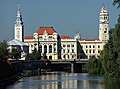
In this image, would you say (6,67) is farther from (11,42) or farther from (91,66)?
(11,42)

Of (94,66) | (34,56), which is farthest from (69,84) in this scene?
(34,56)

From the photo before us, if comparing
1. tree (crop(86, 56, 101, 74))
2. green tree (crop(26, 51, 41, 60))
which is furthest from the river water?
green tree (crop(26, 51, 41, 60))

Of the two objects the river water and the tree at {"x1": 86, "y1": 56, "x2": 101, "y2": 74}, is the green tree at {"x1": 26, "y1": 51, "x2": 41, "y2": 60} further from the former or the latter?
the river water

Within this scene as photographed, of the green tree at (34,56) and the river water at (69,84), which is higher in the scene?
the green tree at (34,56)

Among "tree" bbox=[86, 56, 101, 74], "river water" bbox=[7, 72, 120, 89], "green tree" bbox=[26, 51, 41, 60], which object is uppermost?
"green tree" bbox=[26, 51, 41, 60]

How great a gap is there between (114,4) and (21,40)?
479 feet

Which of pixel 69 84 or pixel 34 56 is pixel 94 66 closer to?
pixel 69 84

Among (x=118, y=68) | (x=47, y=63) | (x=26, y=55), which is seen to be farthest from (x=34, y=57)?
A: (x=118, y=68)

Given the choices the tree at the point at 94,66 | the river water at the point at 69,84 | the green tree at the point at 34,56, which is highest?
the green tree at the point at 34,56

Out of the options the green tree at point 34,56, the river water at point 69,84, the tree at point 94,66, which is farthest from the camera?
the green tree at point 34,56

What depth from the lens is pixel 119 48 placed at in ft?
196

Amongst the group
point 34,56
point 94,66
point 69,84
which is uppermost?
point 34,56

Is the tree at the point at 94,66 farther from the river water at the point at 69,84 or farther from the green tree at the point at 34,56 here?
the green tree at the point at 34,56

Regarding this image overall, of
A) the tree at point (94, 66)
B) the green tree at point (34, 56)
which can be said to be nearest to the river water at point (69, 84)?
the tree at point (94, 66)
